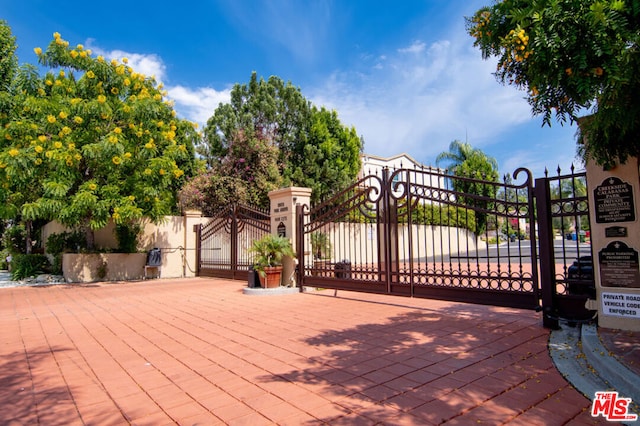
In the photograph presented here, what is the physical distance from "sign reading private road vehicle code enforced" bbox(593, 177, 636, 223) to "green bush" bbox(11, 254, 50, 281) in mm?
16968

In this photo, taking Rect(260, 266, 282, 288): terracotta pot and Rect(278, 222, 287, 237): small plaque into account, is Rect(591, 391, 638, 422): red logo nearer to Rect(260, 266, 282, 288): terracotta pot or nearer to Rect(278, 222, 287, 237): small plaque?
Rect(260, 266, 282, 288): terracotta pot

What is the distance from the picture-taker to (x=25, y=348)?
5145mm

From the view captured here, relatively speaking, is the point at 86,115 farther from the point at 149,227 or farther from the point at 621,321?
the point at 621,321

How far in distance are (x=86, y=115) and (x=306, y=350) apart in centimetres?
1128

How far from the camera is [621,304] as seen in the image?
4.65 meters

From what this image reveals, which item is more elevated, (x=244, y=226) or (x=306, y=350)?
(x=244, y=226)

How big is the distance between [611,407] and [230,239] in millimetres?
11822

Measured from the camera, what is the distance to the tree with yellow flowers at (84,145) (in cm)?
1151

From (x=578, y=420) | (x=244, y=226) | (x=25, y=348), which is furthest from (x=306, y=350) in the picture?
(x=244, y=226)

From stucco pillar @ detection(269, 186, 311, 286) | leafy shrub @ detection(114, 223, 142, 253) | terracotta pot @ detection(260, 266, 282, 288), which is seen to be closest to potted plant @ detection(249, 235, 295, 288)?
terracotta pot @ detection(260, 266, 282, 288)

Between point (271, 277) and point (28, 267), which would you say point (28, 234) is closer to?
point (28, 267)

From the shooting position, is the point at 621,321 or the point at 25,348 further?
the point at 25,348

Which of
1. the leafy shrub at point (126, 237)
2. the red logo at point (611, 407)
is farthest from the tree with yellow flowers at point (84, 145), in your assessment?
the red logo at point (611, 407)

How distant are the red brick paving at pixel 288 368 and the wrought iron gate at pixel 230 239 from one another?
5294 mm
